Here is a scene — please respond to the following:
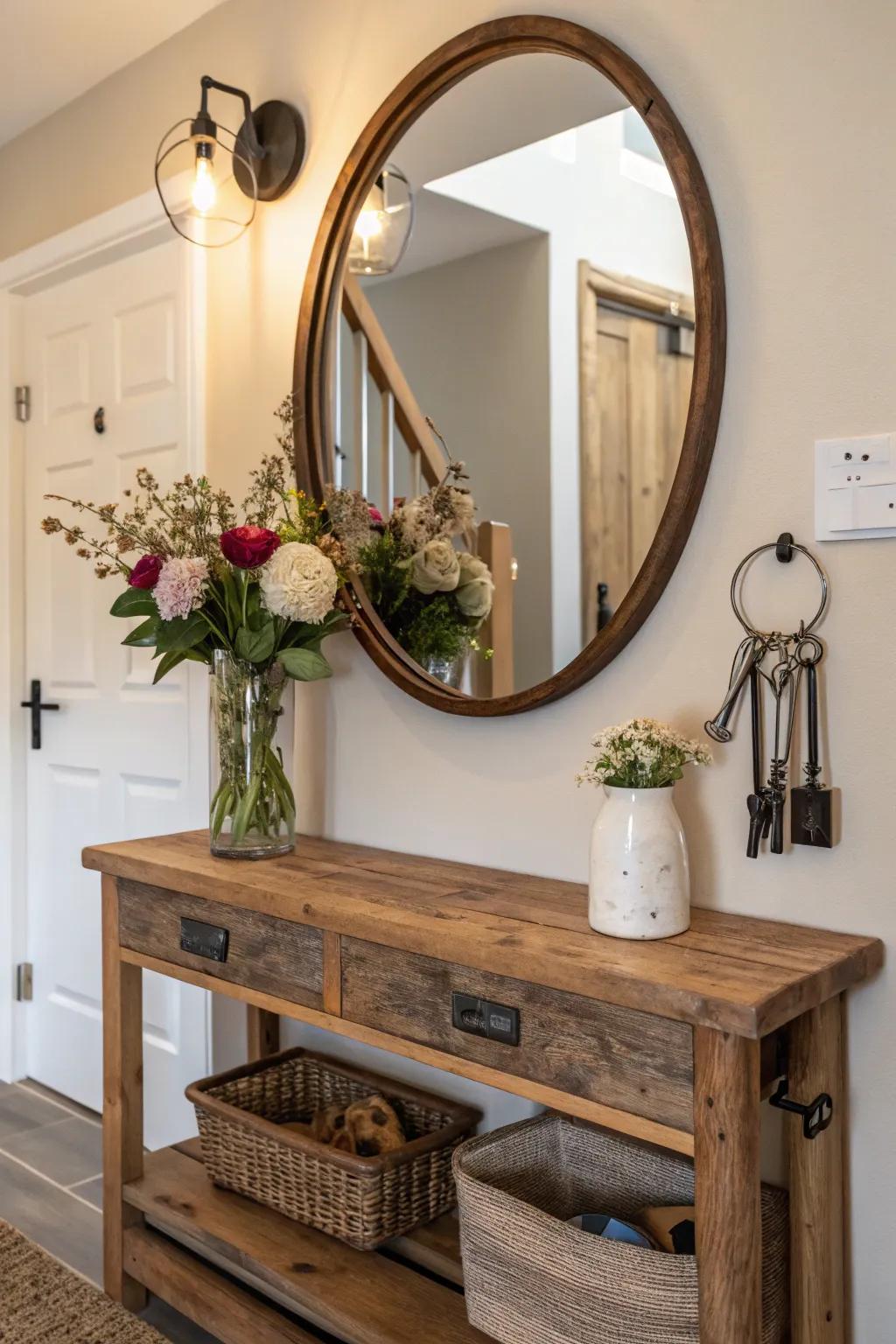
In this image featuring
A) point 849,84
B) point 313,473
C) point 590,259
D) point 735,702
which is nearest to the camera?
point 849,84

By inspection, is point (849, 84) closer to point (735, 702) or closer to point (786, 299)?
point (786, 299)

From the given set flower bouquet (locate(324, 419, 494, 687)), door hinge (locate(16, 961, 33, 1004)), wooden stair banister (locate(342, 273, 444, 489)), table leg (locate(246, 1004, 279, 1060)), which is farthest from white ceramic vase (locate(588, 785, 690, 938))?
door hinge (locate(16, 961, 33, 1004))

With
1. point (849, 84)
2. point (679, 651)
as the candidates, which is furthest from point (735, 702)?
point (849, 84)

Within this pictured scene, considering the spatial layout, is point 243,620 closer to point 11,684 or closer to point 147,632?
point 147,632

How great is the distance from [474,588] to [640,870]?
2.11 feet

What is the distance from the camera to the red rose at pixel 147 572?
5.82 ft

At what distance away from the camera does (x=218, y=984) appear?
5.79 ft

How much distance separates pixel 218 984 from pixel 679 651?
2.89 feet

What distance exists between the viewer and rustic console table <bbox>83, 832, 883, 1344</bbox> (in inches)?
45.9

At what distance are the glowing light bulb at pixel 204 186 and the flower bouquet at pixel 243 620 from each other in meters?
0.63

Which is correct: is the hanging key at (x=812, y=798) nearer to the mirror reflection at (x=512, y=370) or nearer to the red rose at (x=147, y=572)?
the mirror reflection at (x=512, y=370)

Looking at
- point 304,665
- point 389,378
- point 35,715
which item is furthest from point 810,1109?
point 35,715

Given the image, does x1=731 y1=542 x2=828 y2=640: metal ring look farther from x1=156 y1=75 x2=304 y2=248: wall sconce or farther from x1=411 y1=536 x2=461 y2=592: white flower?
x1=156 y1=75 x2=304 y2=248: wall sconce

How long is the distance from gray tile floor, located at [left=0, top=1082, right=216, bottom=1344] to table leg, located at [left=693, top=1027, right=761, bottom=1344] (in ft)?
3.69
